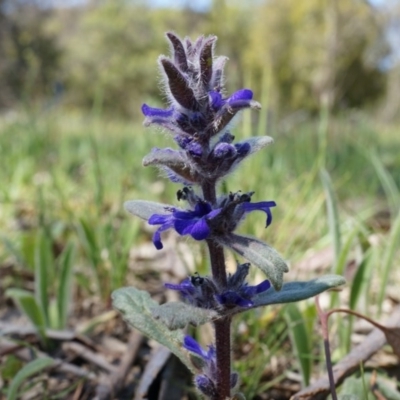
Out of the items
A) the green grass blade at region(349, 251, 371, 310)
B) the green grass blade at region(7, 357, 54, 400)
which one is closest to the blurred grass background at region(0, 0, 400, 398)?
the green grass blade at region(349, 251, 371, 310)

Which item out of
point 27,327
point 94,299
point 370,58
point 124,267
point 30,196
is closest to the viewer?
point 27,327

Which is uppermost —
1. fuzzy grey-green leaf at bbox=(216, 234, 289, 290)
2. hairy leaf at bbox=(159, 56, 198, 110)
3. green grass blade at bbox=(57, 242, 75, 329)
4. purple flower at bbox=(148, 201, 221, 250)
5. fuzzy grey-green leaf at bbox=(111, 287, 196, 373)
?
hairy leaf at bbox=(159, 56, 198, 110)

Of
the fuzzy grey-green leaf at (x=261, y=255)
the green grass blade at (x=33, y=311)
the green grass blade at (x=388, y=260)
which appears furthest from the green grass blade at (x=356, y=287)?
the green grass blade at (x=33, y=311)

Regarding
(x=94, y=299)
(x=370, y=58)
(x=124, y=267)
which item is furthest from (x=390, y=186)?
(x=370, y=58)

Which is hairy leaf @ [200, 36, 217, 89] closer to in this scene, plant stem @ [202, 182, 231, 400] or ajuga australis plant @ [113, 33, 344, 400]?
ajuga australis plant @ [113, 33, 344, 400]

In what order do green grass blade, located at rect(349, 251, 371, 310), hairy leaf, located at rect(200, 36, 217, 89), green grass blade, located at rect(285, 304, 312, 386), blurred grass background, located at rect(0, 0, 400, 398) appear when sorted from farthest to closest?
blurred grass background, located at rect(0, 0, 400, 398) < green grass blade, located at rect(349, 251, 371, 310) < green grass blade, located at rect(285, 304, 312, 386) < hairy leaf, located at rect(200, 36, 217, 89)

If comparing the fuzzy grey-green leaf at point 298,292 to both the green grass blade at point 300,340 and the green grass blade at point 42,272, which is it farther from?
the green grass blade at point 42,272

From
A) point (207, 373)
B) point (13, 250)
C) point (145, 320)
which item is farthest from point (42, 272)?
point (207, 373)

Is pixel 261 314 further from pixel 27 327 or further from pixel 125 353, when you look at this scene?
pixel 27 327
